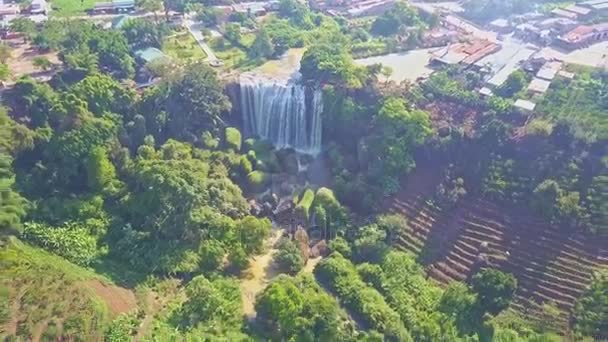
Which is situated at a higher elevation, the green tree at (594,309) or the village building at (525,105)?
the village building at (525,105)

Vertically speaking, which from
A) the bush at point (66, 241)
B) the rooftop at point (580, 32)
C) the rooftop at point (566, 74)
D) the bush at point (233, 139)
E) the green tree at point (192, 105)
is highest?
the rooftop at point (580, 32)

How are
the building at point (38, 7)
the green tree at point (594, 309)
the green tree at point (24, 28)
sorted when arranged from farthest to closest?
the building at point (38, 7) < the green tree at point (24, 28) < the green tree at point (594, 309)

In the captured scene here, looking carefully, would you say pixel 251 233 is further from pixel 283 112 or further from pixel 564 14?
pixel 564 14

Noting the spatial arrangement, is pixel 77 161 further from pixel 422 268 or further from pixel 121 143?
pixel 422 268

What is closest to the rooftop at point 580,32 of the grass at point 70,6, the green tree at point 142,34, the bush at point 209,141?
the bush at point 209,141

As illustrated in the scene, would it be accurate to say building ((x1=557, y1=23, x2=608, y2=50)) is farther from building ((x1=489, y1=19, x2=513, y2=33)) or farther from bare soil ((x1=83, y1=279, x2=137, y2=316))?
bare soil ((x1=83, y1=279, x2=137, y2=316))

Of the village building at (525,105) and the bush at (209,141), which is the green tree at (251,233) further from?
the village building at (525,105)

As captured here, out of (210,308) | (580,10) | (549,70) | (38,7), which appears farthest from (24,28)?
(580,10)
